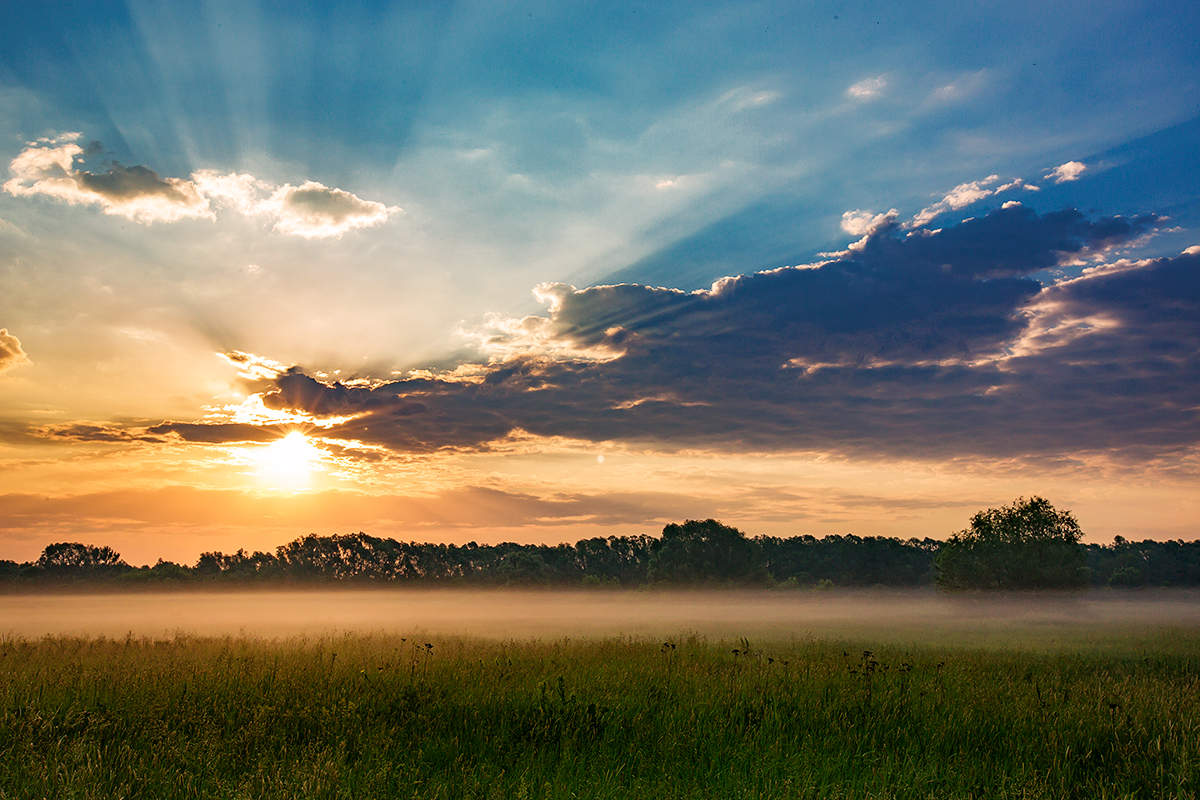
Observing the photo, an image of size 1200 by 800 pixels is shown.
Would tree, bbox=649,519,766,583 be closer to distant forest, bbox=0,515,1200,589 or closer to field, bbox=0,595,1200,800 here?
distant forest, bbox=0,515,1200,589

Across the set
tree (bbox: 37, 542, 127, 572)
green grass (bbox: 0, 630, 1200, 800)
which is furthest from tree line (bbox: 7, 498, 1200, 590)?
green grass (bbox: 0, 630, 1200, 800)

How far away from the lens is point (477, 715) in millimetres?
9461

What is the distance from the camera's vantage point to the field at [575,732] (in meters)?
7.07

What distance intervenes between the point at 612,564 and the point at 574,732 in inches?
5260

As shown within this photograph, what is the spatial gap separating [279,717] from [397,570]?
127809mm

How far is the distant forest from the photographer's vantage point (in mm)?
108938

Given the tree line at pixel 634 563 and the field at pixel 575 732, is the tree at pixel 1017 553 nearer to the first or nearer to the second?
the tree line at pixel 634 563

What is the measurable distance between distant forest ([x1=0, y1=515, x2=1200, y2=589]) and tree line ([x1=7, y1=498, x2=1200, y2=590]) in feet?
0.59

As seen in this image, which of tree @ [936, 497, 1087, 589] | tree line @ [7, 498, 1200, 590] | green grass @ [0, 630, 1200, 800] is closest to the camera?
green grass @ [0, 630, 1200, 800]

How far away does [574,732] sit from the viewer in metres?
8.95

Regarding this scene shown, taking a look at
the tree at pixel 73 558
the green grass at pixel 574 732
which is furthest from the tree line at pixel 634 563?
the green grass at pixel 574 732

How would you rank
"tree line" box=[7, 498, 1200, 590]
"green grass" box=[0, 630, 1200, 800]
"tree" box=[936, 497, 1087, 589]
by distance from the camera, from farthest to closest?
1. "tree line" box=[7, 498, 1200, 590]
2. "tree" box=[936, 497, 1087, 589]
3. "green grass" box=[0, 630, 1200, 800]

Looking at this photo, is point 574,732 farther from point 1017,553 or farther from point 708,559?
point 708,559

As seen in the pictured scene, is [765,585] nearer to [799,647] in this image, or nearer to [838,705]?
[799,647]
